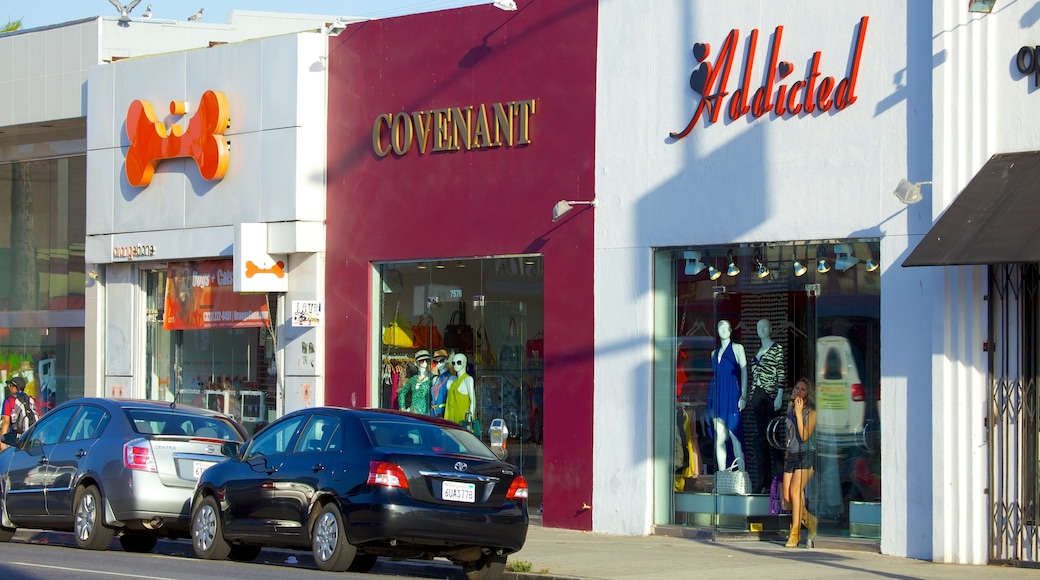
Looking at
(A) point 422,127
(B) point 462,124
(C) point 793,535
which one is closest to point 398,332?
(A) point 422,127

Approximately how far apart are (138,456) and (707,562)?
229 inches

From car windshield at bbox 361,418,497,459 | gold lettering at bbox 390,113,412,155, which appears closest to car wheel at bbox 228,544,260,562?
car windshield at bbox 361,418,497,459

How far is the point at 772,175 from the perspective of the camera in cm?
1656

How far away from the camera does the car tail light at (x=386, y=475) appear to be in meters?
12.7

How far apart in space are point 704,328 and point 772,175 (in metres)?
2.03

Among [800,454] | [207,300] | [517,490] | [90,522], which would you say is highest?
[207,300]

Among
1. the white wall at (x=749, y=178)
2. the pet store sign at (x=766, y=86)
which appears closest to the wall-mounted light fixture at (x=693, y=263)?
the white wall at (x=749, y=178)

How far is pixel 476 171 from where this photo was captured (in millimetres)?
19594

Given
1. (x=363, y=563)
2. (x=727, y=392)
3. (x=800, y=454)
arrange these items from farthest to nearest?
Answer: (x=727, y=392)
(x=800, y=454)
(x=363, y=563)

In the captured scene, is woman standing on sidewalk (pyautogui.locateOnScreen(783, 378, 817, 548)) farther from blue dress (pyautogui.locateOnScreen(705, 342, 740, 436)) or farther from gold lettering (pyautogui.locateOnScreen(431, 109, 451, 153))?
gold lettering (pyautogui.locateOnScreen(431, 109, 451, 153))

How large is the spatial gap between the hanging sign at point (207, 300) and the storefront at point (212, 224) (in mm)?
25

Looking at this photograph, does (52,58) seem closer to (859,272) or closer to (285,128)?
(285,128)

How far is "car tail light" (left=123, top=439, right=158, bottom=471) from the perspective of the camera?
49.6 ft

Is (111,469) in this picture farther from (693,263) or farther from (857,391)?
(857,391)
